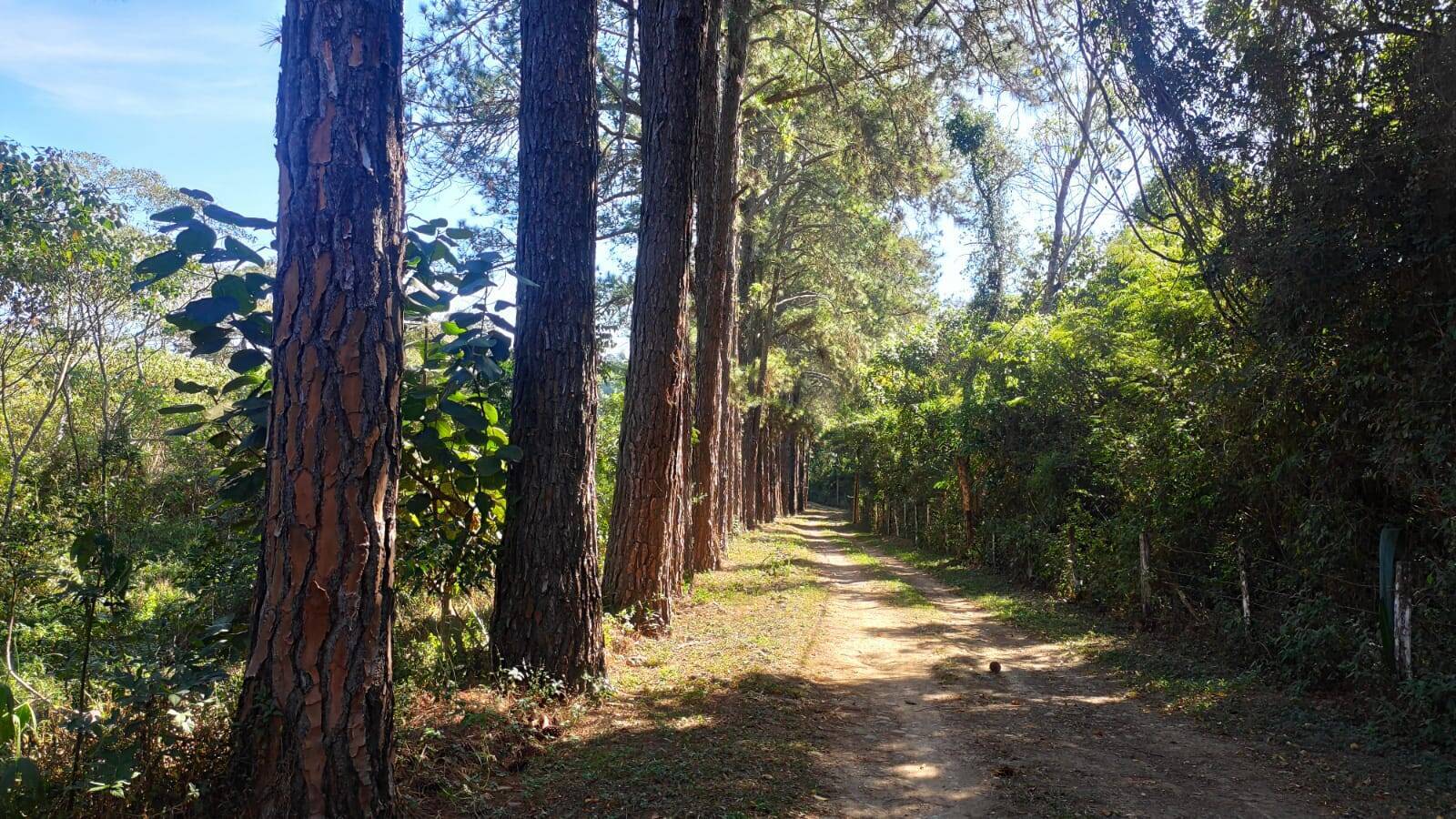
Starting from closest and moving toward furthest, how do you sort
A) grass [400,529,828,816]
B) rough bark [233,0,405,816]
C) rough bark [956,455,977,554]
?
1. rough bark [233,0,405,816]
2. grass [400,529,828,816]
3. rough bark [956,455,977,554]

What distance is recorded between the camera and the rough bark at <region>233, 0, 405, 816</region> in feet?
10.1

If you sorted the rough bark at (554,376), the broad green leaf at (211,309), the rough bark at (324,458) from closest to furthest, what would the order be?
1. the rough bark at (324,458)
2. the broad green leaf at (211,309)
3. the rough bark at (554,376)

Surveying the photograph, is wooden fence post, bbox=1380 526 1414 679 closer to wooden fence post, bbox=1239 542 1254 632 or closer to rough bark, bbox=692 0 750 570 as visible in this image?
wooden fence post, bbox=1239 542 1254 632

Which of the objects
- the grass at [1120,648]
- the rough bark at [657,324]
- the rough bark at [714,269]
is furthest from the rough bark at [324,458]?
the rough bark at [714,269]

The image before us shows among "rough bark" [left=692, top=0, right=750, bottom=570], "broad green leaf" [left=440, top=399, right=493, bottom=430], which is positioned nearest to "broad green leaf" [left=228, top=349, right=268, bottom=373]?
"broad green leaf" [left=440, top=399, right=493, bottom=430]

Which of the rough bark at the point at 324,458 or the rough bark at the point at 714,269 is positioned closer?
the rough bark at the point at 324,458

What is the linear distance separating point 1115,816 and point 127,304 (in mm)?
21198

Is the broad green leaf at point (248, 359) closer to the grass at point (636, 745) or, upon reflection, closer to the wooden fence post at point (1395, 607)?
the grass at point (636, 745)

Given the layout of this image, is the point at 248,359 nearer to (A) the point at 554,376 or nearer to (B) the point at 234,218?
(B) the point at 234,218

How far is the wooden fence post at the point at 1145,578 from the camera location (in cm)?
1016

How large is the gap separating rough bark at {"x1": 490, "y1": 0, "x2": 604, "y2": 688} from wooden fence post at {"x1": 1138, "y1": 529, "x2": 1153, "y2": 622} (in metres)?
7.50

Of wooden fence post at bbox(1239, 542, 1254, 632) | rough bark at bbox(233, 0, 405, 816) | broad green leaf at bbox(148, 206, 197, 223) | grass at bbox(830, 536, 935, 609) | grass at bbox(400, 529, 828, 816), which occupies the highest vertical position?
broad green leaf at bbox(148, 206, 197, 223)

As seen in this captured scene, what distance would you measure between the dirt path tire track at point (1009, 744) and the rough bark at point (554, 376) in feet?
6.94

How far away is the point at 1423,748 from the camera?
518 cm
